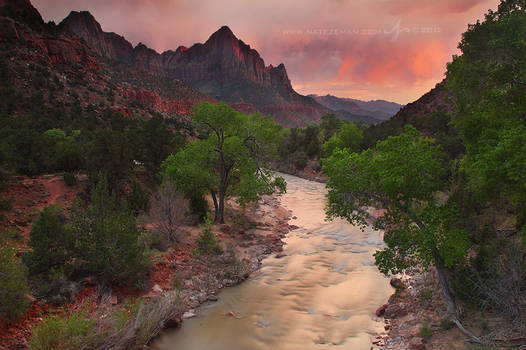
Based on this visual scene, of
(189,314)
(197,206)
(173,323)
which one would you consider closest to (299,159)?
(197,206)

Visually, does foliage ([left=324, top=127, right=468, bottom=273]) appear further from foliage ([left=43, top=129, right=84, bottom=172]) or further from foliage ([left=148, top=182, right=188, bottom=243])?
foliage ([left=43, top=129, right=84, bottom=172])

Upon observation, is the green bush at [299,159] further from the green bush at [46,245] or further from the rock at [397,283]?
the green bush at [46,245]

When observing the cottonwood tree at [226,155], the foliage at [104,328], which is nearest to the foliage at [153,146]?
the cottonwood tree at [226,155]

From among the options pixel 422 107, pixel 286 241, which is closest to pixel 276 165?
pixel 422 107

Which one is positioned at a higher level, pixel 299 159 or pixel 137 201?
pixel 299 159

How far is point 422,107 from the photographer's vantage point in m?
77.6

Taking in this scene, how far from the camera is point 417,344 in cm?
927

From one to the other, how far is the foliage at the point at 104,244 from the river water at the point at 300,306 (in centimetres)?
305

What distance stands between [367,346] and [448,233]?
470 centimetres

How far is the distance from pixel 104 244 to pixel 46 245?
6.30ft

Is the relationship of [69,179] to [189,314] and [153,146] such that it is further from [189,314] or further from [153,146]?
[189,314]

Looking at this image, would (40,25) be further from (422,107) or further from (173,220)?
(422,107)

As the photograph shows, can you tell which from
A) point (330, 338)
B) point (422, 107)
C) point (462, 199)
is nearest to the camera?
point (330, 338)

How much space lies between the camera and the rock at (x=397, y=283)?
14046 millimetres
